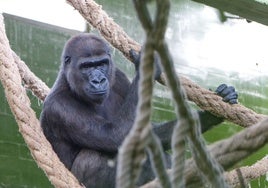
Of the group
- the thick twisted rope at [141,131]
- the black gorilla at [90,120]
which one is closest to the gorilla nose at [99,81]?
the black gorilla at [90,120]

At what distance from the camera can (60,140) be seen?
106 inches

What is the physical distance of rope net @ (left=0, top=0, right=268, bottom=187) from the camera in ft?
3.10

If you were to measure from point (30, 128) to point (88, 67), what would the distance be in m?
0.70

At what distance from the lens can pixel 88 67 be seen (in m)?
2.74

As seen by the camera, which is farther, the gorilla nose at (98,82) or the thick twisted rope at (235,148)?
the gorilla nose at (98,82)

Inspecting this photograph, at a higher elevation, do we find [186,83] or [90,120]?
[186,83]

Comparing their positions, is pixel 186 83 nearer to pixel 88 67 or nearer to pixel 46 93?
pixel 88 67

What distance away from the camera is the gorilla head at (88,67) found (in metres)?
2.64

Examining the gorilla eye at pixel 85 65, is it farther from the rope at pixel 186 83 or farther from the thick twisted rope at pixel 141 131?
the thick twisted rope at pixel 141 131

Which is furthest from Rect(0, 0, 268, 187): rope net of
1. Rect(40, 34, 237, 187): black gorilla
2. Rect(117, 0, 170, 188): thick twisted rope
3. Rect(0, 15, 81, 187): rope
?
Rect(117, 0, 170, 188): thick twisted rope

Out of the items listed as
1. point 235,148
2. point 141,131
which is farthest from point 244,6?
point 141,131

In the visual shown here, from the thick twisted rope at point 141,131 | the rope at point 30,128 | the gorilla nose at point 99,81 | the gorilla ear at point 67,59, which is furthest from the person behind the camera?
the gorilla ear at point 67,59

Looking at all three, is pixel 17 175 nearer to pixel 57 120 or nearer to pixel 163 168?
pixel 57 120

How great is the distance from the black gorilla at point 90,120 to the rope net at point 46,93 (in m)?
A: 0.10
